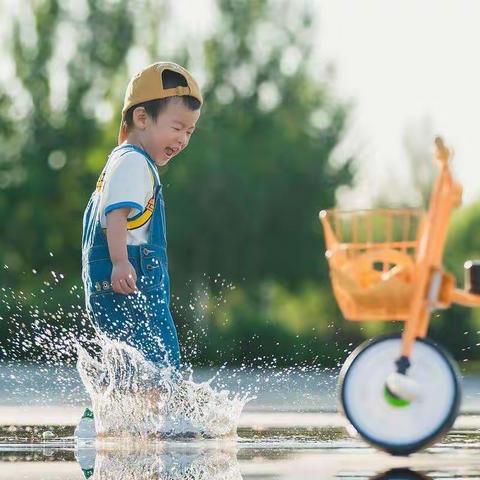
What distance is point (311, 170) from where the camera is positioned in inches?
693

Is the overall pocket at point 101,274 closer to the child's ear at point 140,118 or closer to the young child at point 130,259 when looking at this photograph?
the young child at point 130,259

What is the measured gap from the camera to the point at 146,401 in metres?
6.02

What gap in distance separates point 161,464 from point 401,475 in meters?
0.78

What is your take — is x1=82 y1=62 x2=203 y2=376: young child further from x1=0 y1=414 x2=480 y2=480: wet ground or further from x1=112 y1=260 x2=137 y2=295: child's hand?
x1=0 y1=414 x2=480 y2=480: wet ground

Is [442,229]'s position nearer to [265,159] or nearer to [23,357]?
[23,357]

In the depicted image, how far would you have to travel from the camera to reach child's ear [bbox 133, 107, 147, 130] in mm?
6234

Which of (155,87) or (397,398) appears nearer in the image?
(397,398)

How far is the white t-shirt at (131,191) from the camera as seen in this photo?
19.4 ft

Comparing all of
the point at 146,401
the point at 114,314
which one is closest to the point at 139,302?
the point at 114,314

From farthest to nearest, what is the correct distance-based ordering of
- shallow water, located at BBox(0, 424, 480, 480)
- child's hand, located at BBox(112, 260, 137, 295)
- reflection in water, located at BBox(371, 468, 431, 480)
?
child's hand, located at BBox(112, 260, 137, 295), shallow water, located at BBox(0, 424, 480, 480), reflection in water, located at BBox(371, 468, 431, 480)

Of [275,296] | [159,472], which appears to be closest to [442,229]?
[159,472]

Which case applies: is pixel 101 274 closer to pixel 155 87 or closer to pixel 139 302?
pixel 139 302

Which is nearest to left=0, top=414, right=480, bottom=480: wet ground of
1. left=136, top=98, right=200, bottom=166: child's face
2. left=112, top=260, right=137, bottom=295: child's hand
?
left=112, top=260, right=137, bottom=295: child's hand

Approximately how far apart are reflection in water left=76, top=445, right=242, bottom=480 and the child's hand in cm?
57
